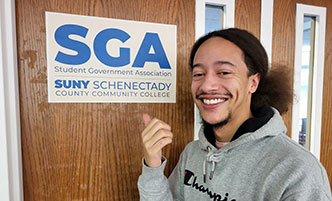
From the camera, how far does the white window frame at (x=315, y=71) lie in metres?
1.10

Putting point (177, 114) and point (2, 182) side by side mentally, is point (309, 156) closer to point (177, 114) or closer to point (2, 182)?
point (177, 114)

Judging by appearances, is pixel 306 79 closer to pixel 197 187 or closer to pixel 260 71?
pixel 260 71

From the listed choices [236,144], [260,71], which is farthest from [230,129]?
[260,71]

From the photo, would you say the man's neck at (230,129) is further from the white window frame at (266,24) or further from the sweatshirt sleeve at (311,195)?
the white window frame at (266,24)

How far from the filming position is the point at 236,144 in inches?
26.6

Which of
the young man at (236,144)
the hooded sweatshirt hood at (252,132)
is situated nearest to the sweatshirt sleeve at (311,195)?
the young man at (236,144)

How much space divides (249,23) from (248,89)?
46 cm

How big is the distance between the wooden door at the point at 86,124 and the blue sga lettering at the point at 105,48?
0.21ft

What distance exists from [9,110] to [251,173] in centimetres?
83

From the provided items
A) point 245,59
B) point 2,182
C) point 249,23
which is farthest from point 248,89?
point 2,182

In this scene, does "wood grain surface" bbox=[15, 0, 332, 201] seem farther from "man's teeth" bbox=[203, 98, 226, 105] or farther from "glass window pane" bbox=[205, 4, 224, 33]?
"man's teeth" bbox=[203, 98, 226, 105]

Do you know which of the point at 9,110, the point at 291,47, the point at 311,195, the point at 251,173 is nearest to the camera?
the point at 311,195

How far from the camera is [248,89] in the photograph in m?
0.74

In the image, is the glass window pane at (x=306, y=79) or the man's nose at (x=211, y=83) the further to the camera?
the glass window pane at (x=306, y=79)
